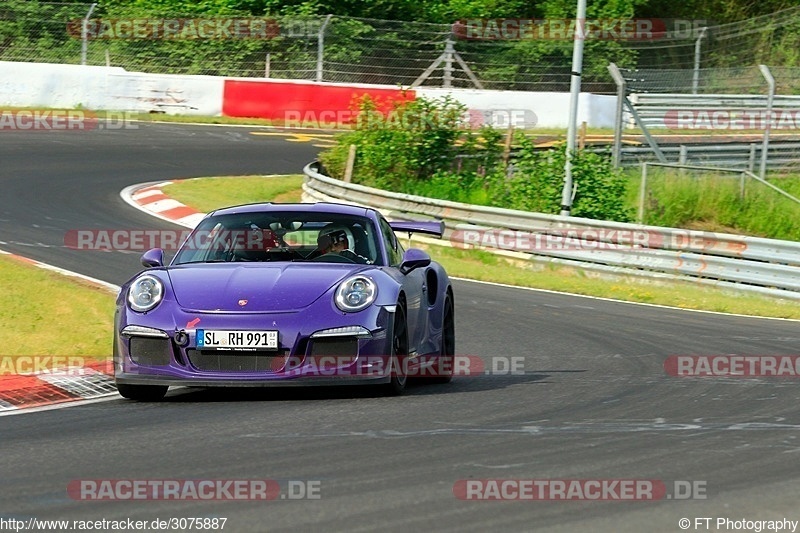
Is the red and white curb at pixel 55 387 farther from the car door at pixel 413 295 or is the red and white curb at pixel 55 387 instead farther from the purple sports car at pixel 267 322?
the car door at pixel 413 295

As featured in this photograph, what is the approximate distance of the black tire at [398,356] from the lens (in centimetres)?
858

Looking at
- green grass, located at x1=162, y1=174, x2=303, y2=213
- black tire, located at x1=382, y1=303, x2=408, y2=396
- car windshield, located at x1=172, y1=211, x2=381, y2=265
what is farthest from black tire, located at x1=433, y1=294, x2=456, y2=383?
green grass, located at x1=162, y1=174, x2=303, y2=213

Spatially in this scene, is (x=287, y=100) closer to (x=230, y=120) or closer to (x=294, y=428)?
(x=230, y=120)

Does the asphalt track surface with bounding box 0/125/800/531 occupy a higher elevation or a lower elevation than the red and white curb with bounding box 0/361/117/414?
higher

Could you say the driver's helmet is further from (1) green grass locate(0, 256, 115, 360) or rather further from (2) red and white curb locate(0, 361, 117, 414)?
(1) green grass locate(0, 256, 115, 360)

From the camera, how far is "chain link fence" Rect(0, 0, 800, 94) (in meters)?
31.7

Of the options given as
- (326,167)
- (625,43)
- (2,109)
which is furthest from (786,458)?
(625,43)

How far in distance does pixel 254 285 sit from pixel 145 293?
0.68 metres

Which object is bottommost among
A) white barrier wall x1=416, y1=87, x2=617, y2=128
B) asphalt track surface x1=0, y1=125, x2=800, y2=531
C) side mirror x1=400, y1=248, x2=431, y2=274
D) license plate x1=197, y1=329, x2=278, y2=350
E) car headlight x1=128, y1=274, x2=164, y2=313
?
asphalt track surface x1=0, y1=125, x2=800, y2=531

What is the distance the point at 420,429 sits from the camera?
7301 millimetres

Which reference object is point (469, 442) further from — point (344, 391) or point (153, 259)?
point (153, 259)

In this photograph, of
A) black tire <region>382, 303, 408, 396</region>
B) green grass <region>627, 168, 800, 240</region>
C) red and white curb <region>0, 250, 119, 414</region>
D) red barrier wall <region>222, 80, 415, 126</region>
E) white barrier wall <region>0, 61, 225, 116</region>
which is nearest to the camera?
black tire <region>382, 303, 408, 396</region>

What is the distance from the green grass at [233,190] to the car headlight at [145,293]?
12333mm

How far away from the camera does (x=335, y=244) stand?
957 cm
